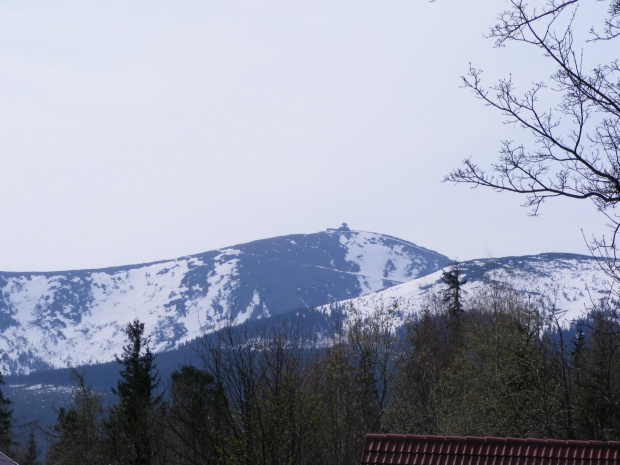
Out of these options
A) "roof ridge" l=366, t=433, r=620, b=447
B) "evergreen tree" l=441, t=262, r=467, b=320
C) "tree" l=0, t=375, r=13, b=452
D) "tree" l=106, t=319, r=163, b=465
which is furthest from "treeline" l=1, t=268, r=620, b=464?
"evergreen tree" l=441, t=262, r=467, b=320

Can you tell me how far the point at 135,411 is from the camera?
140 ft

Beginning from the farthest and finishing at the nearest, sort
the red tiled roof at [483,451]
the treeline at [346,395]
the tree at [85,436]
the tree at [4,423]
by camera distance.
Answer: the tree at [4,423] < the tree at [85,436] < the treeline at [346,395] < the red tiled roof at [483,451]

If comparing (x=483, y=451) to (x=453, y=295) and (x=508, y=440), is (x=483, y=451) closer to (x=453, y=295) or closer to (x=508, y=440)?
(x=508, y=440)

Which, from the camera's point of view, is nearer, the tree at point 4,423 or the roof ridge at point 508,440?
the roof ridge at point 508,440

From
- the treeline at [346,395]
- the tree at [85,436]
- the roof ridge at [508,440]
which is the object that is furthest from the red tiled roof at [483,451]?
the tree at [85,436]

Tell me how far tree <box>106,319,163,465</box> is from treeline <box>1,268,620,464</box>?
0.08 m

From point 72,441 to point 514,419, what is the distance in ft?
86.1

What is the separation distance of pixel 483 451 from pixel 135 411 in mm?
31602

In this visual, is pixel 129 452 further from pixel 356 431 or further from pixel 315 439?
pixel 315 439

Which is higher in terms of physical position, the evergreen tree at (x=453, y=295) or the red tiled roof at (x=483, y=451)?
the evergreen tree at (x=453, y=295)

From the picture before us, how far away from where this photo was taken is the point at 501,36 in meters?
10.4

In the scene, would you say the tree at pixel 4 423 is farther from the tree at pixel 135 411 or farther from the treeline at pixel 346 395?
the tree at pixel 135 411

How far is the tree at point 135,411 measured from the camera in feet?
128

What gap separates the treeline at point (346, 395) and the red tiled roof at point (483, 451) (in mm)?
1301
